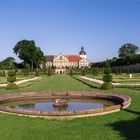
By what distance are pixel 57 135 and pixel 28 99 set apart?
8266 millimetres

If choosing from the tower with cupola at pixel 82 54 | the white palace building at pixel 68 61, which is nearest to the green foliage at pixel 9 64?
the white palace building at pixel 68 61

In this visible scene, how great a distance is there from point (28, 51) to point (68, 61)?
169 feet

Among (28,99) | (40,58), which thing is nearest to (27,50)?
(40,58)

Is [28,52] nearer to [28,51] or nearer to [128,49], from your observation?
[28,51]

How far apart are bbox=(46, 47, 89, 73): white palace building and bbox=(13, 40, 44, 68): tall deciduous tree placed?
141 feet

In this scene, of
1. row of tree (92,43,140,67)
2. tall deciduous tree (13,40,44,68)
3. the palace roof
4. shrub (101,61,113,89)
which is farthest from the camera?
the palace roof

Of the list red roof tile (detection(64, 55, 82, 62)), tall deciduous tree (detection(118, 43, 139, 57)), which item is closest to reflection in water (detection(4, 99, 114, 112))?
tall deciduous tree (detection(118, 43, 139, 57))

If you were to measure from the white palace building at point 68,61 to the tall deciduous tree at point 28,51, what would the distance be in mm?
43038

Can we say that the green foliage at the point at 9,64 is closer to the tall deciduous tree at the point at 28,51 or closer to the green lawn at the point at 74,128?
the tall deciduous tree at the point at 28,51

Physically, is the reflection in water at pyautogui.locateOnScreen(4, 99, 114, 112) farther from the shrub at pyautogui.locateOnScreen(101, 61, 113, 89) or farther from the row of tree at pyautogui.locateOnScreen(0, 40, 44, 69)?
the row of tree at pyautogui.locateOnScreen(0, 40, 44, 69)

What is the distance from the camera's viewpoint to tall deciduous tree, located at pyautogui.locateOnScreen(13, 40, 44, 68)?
7569 cm

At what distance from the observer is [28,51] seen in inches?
2985

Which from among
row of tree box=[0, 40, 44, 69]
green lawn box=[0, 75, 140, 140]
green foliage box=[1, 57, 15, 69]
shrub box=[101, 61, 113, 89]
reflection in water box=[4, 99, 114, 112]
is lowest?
reflection in water box=[4, 99, 114, 112]

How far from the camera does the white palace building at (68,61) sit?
4850 inches
